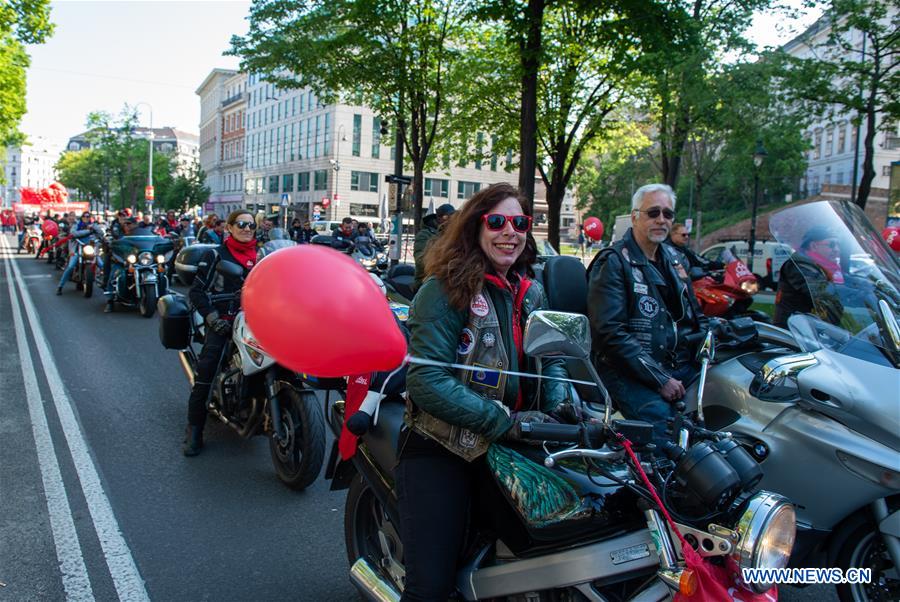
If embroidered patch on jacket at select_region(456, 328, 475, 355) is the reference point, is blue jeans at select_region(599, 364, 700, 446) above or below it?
below

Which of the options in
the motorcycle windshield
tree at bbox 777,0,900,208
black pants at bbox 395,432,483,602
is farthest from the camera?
tree at bbox 777,0,900,208

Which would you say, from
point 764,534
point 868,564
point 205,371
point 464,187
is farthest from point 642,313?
point 464,187

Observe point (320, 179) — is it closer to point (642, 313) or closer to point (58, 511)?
point (58, 511)

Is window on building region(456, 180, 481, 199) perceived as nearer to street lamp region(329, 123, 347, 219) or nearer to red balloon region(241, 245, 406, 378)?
street lamp region(329, 123, 347, 219)

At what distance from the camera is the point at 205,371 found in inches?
213

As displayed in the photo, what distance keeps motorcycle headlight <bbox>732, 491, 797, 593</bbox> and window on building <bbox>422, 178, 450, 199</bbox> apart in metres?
70.4

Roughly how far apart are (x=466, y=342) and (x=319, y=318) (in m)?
0.67

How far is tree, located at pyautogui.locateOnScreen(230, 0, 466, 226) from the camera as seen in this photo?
69.2ft

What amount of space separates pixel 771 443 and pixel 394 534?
5.85 ft

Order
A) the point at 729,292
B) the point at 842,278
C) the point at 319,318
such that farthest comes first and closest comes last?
the point at 729,292, the point at 842,278, the point at 319,318

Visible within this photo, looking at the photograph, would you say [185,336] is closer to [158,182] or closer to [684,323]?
[684,323]

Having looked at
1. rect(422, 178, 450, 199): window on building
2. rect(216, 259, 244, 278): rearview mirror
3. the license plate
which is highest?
rect(422, 178, 450, 199): window on building

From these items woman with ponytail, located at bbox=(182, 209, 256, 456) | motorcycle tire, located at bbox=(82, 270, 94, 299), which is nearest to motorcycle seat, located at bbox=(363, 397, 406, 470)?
woman with ponytail, located at bbox=(182, 209, 256, 456)

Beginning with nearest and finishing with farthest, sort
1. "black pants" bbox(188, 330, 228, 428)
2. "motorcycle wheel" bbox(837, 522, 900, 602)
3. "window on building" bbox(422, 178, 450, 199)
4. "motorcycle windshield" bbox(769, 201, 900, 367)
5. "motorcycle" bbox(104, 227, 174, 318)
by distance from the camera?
"motorcycle wheel" bbox(837, 522, 900, 602) < "motorcycle windshield" bbox(769, 201, 900, 367) < "black pants" bbox(188, 330, 228, 428) < "motorcycle" bbox(104, 227, 174, 318) < "window on building" bbox(422, 178, 450, 199)
